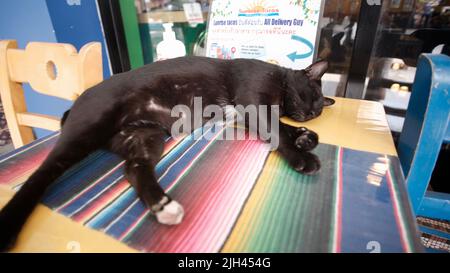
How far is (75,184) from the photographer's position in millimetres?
510

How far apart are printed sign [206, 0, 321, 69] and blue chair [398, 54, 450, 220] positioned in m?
0.49

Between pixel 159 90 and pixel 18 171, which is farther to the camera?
pixel 159 90

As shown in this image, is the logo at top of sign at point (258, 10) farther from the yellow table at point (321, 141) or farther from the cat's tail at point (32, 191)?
the cat's tail at point (32, 191)

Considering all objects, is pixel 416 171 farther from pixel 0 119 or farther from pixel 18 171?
pixel 0 119

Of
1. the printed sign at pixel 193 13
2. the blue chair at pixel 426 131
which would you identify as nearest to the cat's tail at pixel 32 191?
the blue chair at pixel 426 131

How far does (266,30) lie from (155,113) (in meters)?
0.64

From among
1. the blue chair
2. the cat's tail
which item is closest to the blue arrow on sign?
the blue chair

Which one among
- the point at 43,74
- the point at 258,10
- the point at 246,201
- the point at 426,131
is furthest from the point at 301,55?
the point at 43,74

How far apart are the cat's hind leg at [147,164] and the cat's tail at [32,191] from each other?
0.10 m

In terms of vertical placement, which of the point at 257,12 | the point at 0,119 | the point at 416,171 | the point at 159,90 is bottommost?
the point at 0,119

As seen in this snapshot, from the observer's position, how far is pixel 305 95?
2.89 ft
